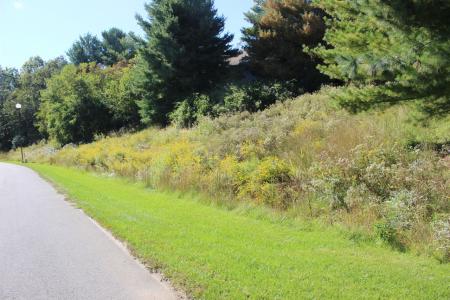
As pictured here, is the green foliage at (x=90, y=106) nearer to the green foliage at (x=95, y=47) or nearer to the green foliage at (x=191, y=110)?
the green foliage at (x=191, y=110)

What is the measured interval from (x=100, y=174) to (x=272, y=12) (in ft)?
46.9

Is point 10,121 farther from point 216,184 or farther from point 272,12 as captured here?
point 216,184

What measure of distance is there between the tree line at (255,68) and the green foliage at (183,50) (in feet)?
0.24

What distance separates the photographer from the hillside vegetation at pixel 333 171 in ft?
29.5

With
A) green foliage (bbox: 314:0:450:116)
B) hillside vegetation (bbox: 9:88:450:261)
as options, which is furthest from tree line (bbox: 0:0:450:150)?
hillside vegetation (bbox: 9:88:450:261)

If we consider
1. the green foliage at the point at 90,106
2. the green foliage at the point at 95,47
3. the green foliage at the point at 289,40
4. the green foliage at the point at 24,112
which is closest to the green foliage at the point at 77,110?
the green foliage at the point at 90,106

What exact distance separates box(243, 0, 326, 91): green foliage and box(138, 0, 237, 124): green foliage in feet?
14.8

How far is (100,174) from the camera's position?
24453 mm

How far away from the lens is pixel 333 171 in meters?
11.5

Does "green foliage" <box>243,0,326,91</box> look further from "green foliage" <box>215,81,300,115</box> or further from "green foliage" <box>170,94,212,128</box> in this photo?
"green foliage" <box>170,94,212,128</box>

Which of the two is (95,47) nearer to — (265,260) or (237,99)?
(237,99)

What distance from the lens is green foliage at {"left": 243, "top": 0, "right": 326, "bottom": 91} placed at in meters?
27.1

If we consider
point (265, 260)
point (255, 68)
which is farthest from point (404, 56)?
point (255, 68)

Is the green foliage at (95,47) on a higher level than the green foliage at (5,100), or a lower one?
higher
